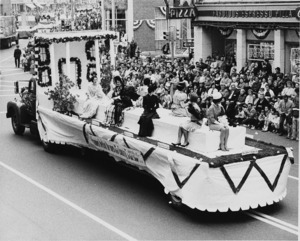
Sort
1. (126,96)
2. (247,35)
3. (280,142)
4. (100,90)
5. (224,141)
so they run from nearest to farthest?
1. (224,141)
2. (126,96)
3. (100,90)
4. (280,142)
5. (247,35)

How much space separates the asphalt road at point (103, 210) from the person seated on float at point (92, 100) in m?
1.28

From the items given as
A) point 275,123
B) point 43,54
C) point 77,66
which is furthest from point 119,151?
point 275,123

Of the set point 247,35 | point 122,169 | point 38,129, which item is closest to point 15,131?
point 38,129

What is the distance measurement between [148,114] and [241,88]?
945cm

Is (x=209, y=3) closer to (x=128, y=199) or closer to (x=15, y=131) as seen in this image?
(x=15, y=131)

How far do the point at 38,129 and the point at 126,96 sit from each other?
12.5 feet

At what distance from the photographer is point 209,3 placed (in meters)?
30.8

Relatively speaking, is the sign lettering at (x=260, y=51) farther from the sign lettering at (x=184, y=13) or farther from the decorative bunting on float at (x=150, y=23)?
the decorative bunting on float at (x=150, y=23)

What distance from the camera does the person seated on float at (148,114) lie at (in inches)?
557

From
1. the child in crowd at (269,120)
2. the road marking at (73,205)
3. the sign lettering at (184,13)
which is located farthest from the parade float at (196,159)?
the sign lettering at (184,13)

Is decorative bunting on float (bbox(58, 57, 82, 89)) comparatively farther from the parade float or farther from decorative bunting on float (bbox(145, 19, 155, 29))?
decorative bunting on float (bbox(145, 19, 155, 29))

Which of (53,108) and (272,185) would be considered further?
(53,108)

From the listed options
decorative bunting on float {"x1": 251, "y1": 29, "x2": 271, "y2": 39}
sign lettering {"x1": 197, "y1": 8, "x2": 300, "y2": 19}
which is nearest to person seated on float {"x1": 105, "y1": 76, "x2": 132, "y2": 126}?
sign lettering {"x1": 197, "y1": 8, "x2": 300, "y2": 19}

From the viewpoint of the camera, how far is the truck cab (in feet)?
64.1
